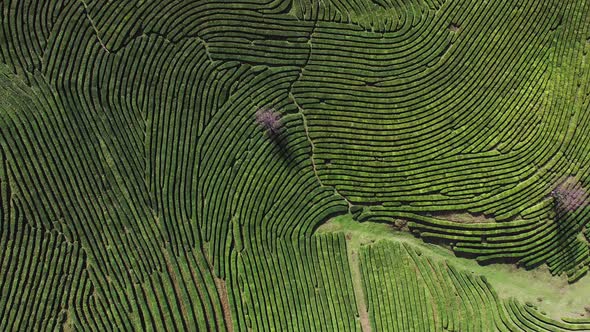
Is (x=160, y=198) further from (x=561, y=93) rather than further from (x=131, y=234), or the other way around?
(x=561, y=93)

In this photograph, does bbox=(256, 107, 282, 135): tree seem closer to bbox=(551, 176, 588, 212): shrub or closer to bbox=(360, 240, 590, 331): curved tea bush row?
bbox=(360, 240, 590, 331): curved tea bush row

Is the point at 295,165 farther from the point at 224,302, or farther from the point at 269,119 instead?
the point at 224,302

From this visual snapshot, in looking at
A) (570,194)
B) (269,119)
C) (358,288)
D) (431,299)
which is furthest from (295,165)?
(570,194)

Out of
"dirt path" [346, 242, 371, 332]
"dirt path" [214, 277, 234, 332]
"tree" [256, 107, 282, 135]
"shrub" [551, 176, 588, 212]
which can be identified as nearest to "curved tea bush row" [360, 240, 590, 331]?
"dirt path" [346, 242, 371, 332]

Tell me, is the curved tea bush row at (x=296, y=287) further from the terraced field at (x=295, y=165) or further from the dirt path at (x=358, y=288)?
the dirt path at (x=358, y=288)

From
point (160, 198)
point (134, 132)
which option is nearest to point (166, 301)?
point (160, 198)

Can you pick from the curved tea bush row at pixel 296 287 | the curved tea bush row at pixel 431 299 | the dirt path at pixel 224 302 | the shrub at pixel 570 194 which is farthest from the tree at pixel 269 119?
the shrub at pixel 570 194
